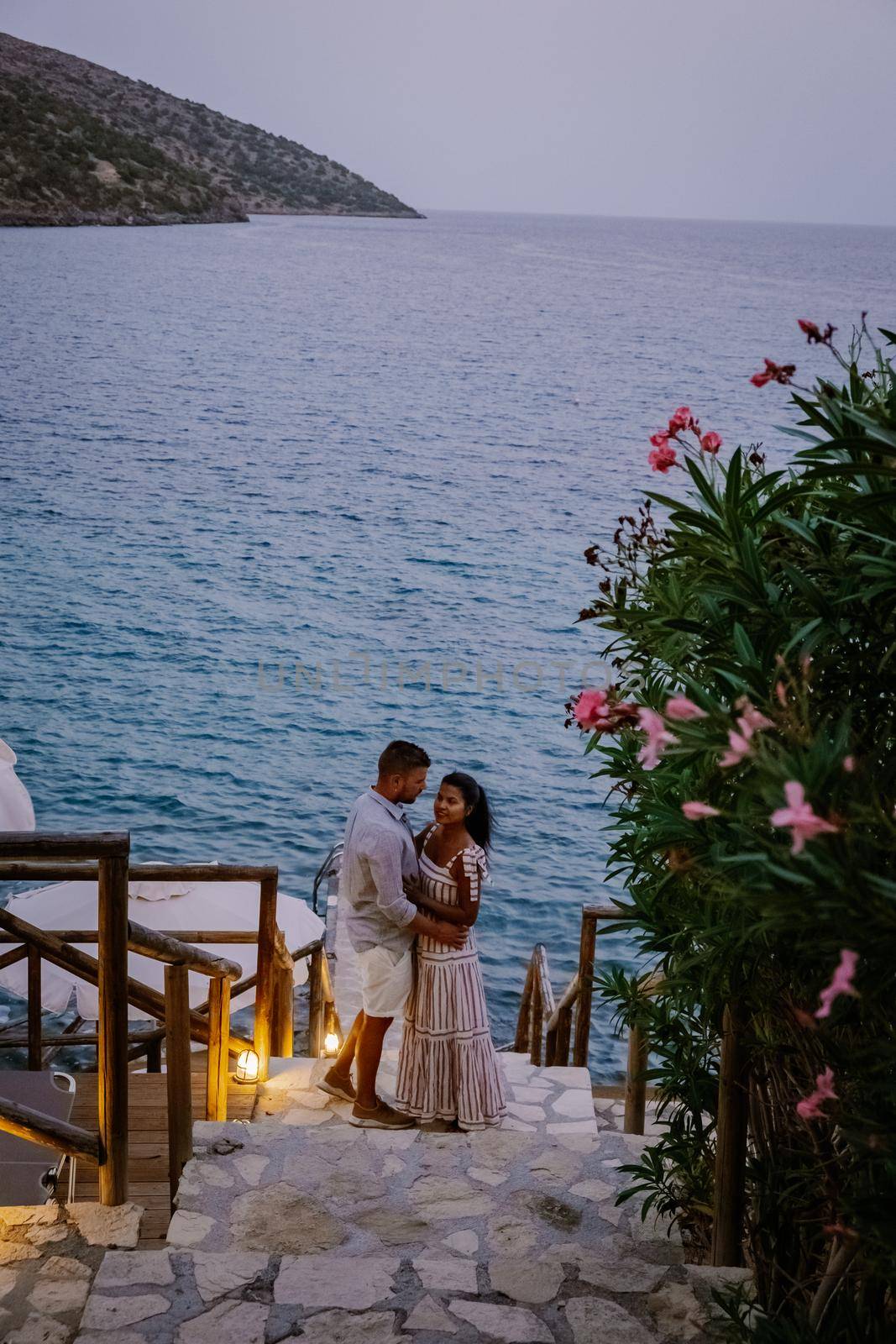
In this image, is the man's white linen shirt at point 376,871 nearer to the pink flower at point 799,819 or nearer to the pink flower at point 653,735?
the pink flower at point 653,735

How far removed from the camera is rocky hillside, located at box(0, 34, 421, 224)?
4503cm

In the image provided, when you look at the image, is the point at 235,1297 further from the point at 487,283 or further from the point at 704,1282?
the point at 487,283

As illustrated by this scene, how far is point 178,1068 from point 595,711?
5.78ft

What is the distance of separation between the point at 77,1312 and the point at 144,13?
6526 centimetres

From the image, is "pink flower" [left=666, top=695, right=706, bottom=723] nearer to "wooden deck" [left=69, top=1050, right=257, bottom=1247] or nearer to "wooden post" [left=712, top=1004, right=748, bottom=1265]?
"wooden post" [left=712, top=1004, right=748, bottom=1265]

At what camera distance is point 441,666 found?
27.5 meters

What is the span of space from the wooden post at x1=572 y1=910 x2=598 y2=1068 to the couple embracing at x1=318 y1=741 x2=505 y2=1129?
1.78 feet

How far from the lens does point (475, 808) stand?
4.07 m

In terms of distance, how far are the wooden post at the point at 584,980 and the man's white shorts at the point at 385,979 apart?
704 millimetres

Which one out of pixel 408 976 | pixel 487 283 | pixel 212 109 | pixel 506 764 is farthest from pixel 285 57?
pixel 408 976

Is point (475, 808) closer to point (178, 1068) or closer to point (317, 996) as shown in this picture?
point (178, 1068)

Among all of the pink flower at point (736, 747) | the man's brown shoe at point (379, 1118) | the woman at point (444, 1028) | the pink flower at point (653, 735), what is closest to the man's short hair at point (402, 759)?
the woman at point (444, 1028)

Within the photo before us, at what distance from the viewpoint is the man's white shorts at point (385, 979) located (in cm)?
420

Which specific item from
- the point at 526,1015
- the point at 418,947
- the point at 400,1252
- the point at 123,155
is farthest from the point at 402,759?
the point at 123,155
